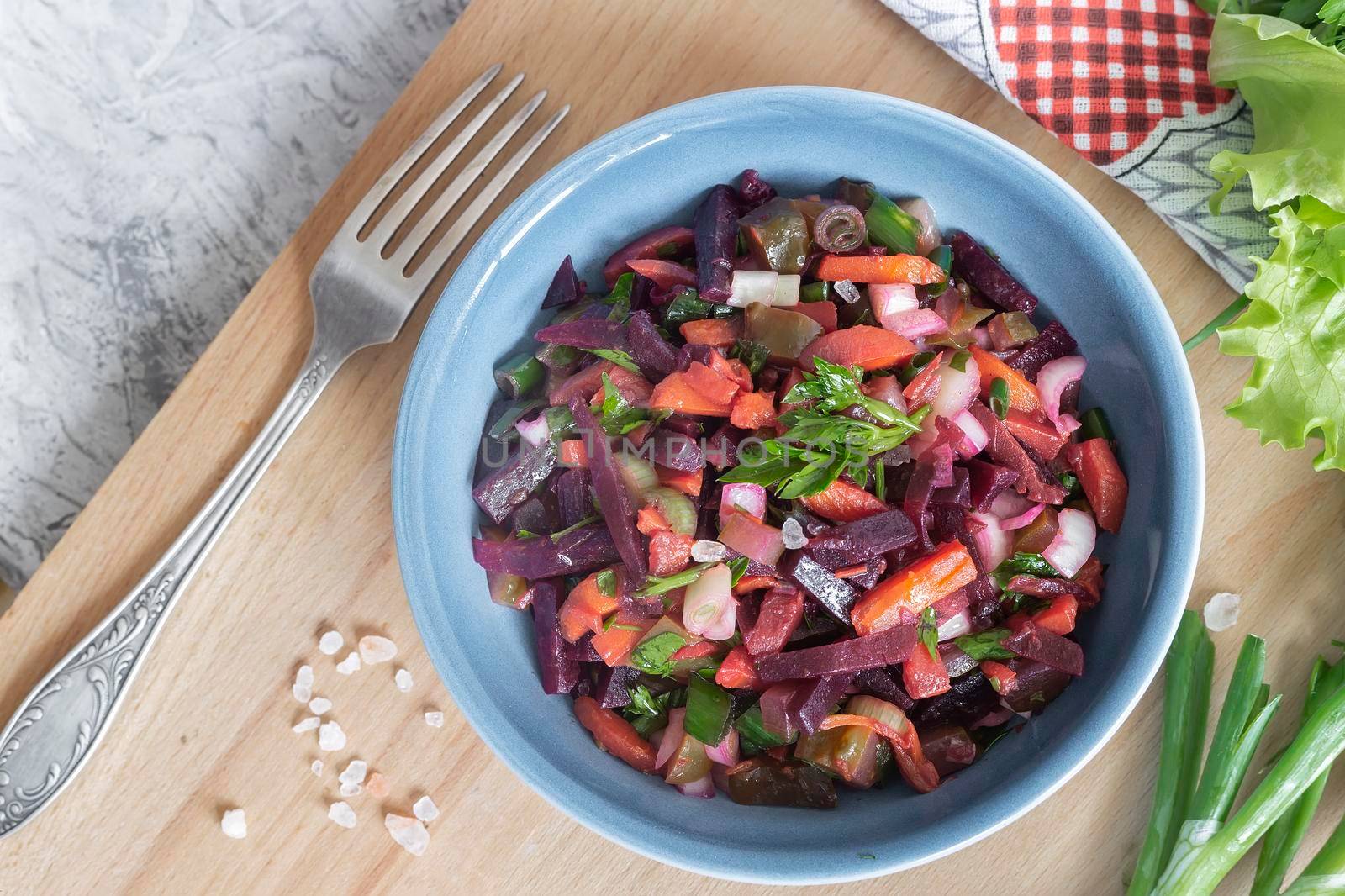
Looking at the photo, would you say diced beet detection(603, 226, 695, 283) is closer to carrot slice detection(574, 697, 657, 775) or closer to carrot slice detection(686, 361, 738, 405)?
carrot slice detection(686, 361, 738, 405)

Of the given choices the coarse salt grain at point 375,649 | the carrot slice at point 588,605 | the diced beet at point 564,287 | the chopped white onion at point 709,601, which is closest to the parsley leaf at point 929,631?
the chopped white onion at point 709,601

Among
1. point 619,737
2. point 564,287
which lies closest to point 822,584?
point 619,737

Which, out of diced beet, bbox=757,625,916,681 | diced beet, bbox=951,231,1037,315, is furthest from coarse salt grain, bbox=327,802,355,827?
diced beet, bbox=951,231,1037,315

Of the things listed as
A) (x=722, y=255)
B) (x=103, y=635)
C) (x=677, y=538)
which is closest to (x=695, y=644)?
(x=677, y=538)

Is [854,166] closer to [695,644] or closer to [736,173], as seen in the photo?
[736,173]

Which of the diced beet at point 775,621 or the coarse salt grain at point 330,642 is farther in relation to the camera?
the coarse salt grain at point 330,642

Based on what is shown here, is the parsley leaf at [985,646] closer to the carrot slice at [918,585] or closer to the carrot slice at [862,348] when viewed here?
the carrot slice at [918,585]

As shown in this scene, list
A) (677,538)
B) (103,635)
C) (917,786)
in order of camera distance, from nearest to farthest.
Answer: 1. (677,538)
2. (917,786)
3. (103,635)
